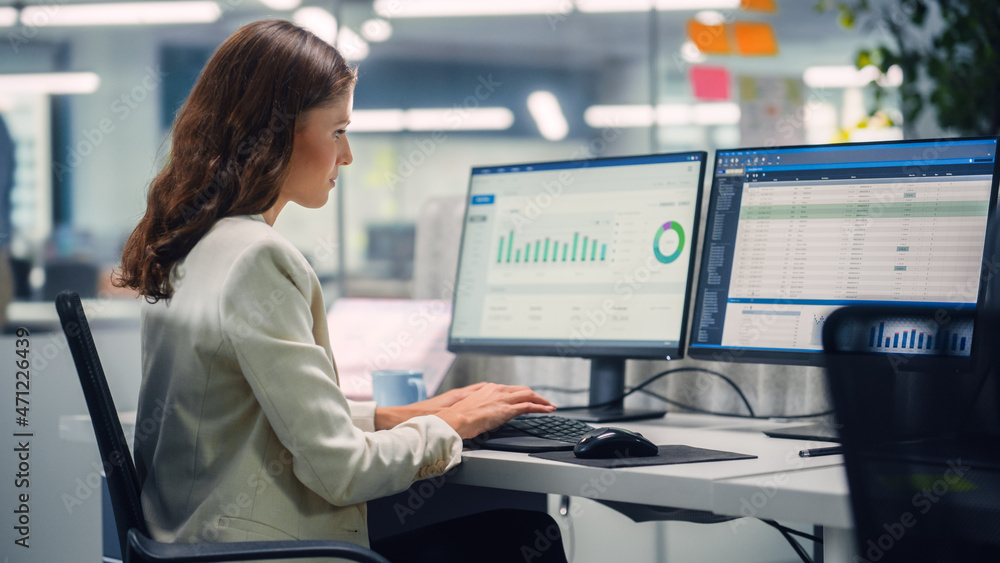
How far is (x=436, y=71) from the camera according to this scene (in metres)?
3.97

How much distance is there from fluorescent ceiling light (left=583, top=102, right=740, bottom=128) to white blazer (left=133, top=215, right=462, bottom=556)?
3031 mm

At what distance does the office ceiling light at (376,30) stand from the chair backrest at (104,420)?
3.17 m

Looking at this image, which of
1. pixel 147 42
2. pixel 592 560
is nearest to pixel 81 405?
pixel 592 560

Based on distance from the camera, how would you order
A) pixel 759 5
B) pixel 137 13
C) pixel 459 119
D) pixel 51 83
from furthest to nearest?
pixel 459 119 < pixel 759 5 < pixel 137 13 < pixel 51 83

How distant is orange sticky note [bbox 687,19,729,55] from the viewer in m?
3.74

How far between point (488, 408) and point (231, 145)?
0.46 meters

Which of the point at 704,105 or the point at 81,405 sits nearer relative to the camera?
the point at 81,405

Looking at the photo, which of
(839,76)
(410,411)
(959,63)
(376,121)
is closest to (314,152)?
(410,411)

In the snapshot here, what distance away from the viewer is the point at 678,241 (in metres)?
1.38

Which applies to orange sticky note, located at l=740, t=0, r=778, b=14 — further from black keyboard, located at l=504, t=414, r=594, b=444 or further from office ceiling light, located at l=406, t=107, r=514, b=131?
black keyboard, located at l=504, t=414, r=594, b=444

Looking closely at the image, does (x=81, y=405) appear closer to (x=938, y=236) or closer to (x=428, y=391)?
(x=428, y=391)

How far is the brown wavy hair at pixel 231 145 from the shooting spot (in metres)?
1.01

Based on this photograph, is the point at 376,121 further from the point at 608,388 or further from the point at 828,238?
the point at 828,238

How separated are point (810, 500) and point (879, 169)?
58cm
